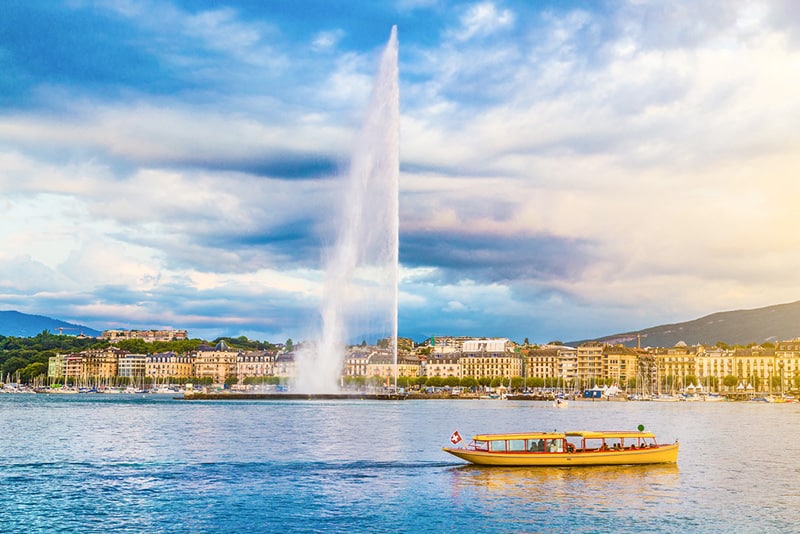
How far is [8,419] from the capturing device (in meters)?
87.1

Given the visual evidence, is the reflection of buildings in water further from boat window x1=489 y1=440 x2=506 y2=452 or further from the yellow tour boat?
boat window x1=489 y1=440 x2=506 y2=452

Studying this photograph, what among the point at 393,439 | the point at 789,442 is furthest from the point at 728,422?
the point at 393,439

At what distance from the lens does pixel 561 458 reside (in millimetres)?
44938

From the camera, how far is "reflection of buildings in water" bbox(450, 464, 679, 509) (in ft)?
121

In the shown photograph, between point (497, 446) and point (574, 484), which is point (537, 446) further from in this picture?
point (574, 484)

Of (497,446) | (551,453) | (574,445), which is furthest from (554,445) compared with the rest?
(574,445)

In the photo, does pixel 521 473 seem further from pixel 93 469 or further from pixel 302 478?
pixel 93 469

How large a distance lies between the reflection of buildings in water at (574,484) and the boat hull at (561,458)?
0.29m

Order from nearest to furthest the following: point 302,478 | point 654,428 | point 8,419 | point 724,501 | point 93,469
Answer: point 724,501, point 302,478, point 93,469, point 654,428, point 8,419

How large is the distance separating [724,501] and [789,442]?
107 feet

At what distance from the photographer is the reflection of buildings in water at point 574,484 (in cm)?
3675

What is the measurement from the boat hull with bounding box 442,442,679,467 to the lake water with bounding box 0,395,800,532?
1.62 feet

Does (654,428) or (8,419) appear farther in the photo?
(8,419)

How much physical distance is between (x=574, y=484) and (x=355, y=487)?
9860 mm
